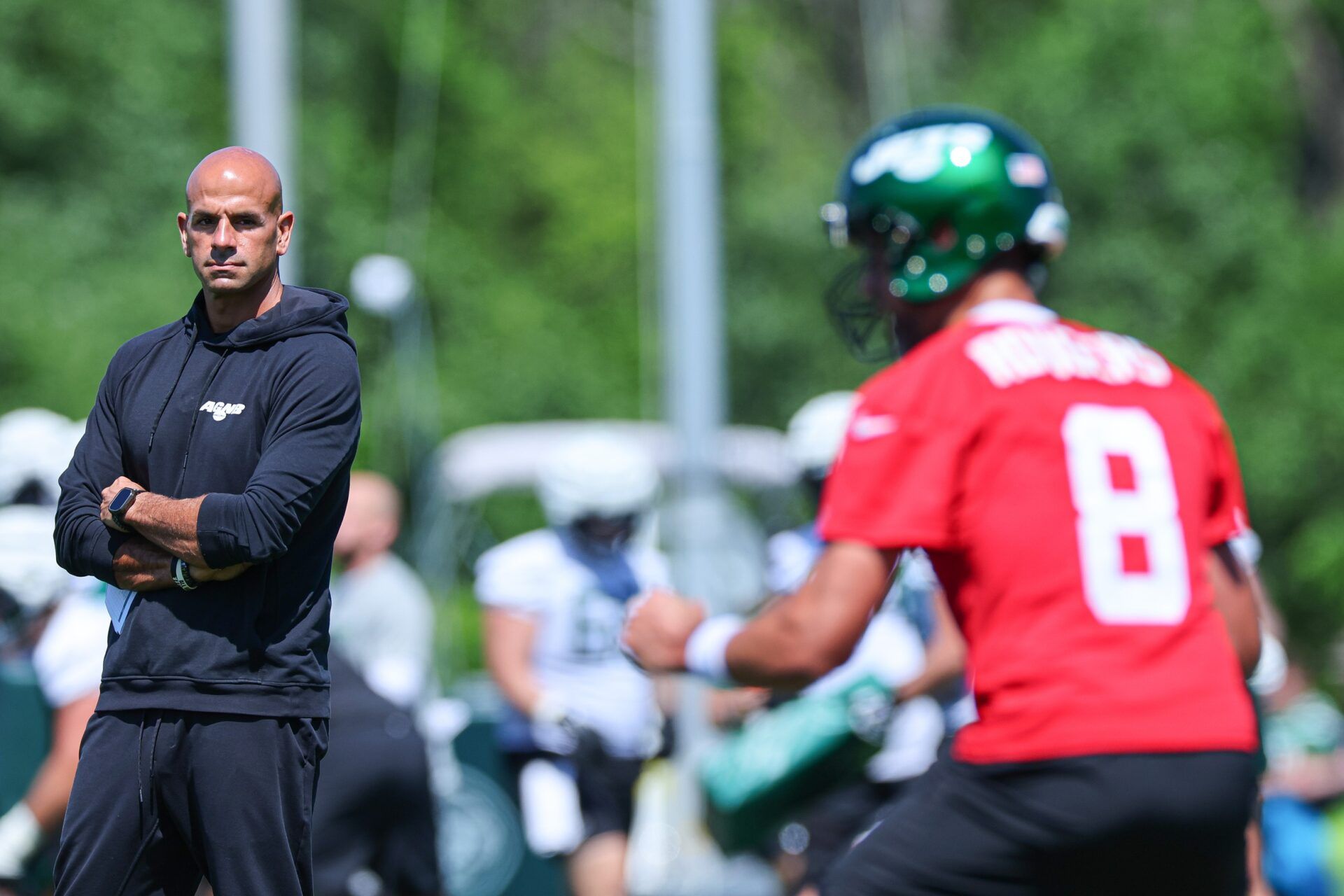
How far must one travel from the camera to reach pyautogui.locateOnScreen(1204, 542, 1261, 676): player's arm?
3.45 m

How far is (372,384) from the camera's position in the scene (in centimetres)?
3166

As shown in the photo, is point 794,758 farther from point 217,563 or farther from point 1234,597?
point 217,563

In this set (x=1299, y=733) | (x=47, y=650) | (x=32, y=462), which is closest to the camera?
(x=47, y=650)

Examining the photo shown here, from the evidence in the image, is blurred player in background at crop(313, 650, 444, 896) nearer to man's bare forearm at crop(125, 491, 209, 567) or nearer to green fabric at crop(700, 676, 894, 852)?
green fabric at crop(700, 676, 894, 852)

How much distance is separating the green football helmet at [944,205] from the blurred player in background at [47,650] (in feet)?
6.84

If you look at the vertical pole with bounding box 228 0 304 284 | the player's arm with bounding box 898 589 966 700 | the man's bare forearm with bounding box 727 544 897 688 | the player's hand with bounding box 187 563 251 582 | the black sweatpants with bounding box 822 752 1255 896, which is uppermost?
the vertical pole with bounding box 228 0 304 284

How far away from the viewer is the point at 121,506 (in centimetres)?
322

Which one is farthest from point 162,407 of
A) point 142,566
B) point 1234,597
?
point 1234,597

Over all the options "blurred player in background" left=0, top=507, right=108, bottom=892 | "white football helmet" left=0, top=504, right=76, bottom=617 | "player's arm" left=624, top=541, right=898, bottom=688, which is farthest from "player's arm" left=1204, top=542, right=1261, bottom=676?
"white football helmet" left=0, top=504, right=76, bottom=617

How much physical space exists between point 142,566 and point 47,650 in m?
1.78

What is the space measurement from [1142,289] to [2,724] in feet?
64.7

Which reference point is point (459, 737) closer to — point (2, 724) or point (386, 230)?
point (2, 724)

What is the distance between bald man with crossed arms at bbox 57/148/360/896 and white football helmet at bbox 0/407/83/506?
8.53 feet

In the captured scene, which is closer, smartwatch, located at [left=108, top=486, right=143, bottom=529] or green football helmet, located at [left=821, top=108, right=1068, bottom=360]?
smartwatch, located at [left=108, top=486, right=143, bottom=529]
